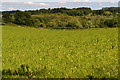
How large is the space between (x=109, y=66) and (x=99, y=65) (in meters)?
0.73

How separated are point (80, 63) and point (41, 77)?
444 centimetres

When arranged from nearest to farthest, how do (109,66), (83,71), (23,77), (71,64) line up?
(23,77) < (83,71) < (109,66) < (71,64)

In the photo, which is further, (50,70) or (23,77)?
(50,70)

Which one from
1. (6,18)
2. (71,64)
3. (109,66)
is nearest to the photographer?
(109,66)

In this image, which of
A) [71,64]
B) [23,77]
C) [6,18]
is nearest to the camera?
[23,77]

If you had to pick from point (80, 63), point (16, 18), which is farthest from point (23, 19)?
point (80, 63)

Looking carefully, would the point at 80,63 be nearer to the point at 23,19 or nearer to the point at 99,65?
the point at 99,65

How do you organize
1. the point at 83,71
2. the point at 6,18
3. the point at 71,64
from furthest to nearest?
the point at 6,18
the point at 71,64
the point at 83,71

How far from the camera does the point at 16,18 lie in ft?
379

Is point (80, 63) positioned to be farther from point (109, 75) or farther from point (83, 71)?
point (109, 75)

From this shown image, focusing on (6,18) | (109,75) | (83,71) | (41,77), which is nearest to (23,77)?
(41,77)

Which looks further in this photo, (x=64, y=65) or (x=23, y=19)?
(x=23, y=19)

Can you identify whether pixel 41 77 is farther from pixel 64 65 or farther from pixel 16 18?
pixel 16 18

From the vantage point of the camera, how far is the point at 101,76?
35.5ft
